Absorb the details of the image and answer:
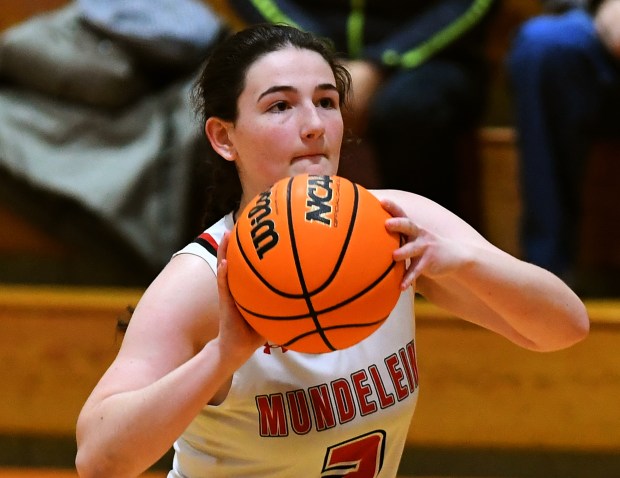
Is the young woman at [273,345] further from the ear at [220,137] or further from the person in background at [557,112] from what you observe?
the person in background at [557,112]

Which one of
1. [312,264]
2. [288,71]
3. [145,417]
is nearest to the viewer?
[312,264]

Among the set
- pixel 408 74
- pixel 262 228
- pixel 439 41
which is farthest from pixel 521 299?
pixel 439 41

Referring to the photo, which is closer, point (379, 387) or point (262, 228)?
point (262, 228)

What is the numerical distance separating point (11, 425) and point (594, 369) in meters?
1.87

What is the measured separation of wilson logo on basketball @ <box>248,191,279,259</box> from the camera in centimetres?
145

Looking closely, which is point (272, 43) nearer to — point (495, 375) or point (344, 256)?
point (344, 256)

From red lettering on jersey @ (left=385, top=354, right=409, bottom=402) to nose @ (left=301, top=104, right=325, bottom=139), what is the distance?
1.52 ft

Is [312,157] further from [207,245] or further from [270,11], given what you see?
[270,11]

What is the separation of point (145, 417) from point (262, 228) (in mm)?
355

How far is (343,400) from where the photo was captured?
71.9 inches

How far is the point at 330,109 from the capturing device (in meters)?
1.79

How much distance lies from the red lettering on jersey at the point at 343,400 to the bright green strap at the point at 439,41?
1.80 meters

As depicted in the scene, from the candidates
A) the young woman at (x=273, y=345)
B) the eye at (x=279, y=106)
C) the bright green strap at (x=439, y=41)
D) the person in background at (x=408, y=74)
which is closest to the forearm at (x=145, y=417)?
the young woman at (x=273, y=345)

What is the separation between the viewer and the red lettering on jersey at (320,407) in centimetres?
181
